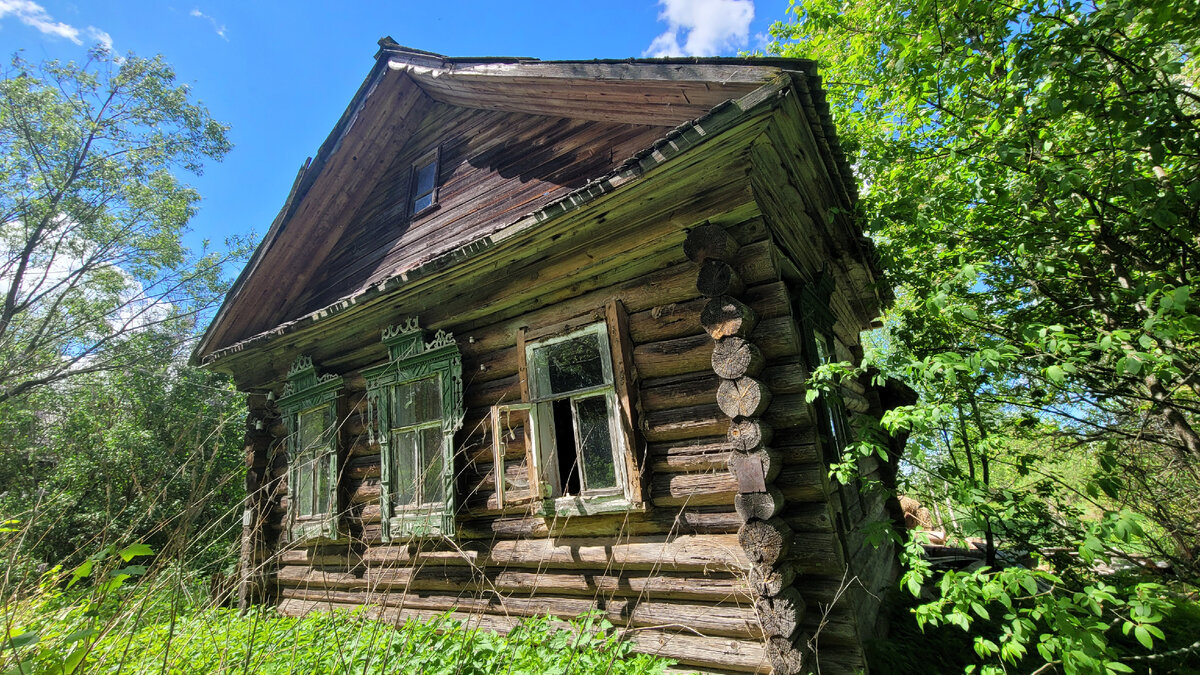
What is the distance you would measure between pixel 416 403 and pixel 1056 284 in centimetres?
647

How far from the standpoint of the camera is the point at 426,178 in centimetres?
727

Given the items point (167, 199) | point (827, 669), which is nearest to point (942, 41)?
point (827, 669)

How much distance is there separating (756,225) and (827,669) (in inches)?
→ 118

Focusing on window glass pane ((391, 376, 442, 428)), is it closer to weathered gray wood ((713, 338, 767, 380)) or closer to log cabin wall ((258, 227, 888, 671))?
log cabin wall ((258, 227, 888, 671))

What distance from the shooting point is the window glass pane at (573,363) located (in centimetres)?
452

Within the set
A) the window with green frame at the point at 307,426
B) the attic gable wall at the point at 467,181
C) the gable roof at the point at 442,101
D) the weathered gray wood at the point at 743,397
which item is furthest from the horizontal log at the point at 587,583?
the attic gable wall at the point at 467,181

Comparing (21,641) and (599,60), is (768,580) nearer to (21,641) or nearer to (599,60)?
(21,641)

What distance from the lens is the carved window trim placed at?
408 cm

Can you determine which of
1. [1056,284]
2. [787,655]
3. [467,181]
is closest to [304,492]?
[467,181]

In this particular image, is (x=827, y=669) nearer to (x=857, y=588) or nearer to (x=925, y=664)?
(x=857, y=588)

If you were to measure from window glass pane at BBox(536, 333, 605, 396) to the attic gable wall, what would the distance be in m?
1.22

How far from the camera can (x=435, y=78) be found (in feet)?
21.0

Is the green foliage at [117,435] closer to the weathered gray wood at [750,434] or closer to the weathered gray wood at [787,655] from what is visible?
the weathered gray wood at [750,434]

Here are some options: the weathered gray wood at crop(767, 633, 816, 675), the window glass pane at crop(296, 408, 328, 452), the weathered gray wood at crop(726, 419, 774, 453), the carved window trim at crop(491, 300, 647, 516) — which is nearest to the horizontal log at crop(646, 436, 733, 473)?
the carved window trim at crop(491, 300, 647, 516)
